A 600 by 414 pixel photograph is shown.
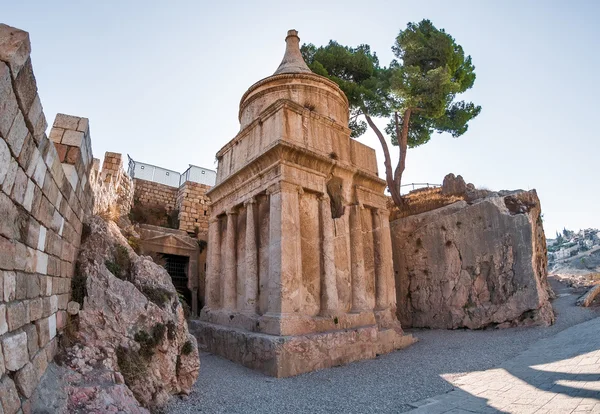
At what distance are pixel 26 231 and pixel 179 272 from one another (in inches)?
477

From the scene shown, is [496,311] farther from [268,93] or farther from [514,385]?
[268,93]

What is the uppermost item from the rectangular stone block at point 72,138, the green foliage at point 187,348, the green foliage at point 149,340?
the rectangular stone block at point 72,138

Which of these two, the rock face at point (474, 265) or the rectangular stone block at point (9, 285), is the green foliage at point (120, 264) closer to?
the rectangular stone block at point (9, 285)

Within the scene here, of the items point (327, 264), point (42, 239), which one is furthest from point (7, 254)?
point (327, 264)

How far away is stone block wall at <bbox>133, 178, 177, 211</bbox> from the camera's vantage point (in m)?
16.9

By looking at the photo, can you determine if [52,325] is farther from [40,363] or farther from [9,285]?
[9,285]

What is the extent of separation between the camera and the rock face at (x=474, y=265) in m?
9.89

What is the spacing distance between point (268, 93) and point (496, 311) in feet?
31.5

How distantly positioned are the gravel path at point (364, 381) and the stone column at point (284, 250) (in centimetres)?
150

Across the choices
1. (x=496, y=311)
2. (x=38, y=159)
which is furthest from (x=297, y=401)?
(x=496, y=311)

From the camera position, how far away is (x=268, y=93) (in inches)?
420

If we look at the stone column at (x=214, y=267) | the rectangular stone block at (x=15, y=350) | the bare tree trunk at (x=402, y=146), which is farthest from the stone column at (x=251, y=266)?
the bare tree trunk at (x=402, y=146)

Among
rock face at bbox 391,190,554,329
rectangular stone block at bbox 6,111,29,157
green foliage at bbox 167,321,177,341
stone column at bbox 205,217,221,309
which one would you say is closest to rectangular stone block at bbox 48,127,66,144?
rectangular stone block at bbox 6,111,29,157

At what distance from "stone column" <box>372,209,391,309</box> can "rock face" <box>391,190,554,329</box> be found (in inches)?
102
